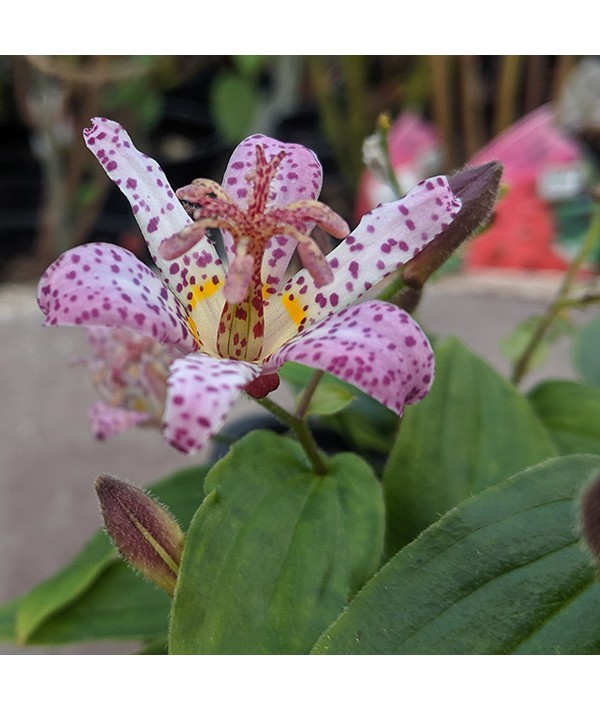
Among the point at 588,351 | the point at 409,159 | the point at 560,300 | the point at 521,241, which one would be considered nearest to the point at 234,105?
the point at 409,159

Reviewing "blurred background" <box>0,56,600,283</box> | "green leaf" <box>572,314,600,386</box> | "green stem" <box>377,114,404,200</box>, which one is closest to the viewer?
"green stem" <box>377,114,404,200</box>

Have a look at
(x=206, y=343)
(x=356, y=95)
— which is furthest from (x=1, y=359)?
(x=356, y=95)

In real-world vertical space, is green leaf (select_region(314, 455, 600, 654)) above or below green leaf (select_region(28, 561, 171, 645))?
above

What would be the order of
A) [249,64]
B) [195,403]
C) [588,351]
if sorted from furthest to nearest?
1. [249,64]
2. [588,351]
3. [195,403]

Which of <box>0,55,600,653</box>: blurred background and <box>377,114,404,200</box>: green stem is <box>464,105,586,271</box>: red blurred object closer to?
<box>0,55,600,653</box>: blurred background

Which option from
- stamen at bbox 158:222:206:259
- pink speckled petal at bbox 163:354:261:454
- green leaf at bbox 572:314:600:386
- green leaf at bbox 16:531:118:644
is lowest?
green leaf at bbox 16:531:118:644

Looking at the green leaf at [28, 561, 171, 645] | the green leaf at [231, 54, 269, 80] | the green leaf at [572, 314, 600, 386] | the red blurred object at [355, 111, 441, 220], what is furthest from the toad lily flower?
the green leaf at [231, 54, 269, 80]

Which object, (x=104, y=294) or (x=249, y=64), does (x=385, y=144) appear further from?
(x=249, y=64)
